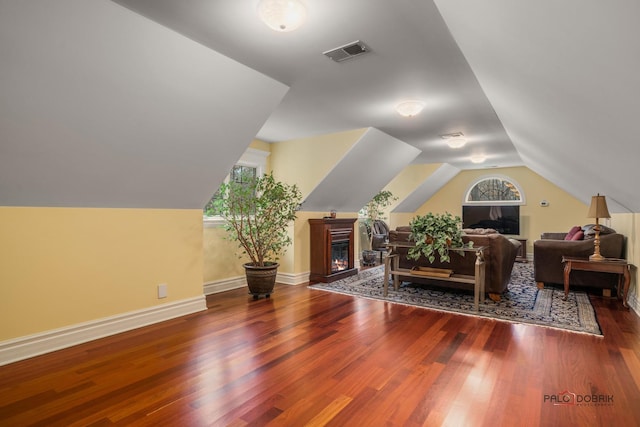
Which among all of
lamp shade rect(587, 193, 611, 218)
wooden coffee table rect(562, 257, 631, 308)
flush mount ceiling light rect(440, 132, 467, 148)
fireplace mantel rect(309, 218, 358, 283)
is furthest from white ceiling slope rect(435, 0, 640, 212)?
fireplace mantel rect(309, 218, 358, 283)

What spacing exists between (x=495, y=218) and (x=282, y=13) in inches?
327

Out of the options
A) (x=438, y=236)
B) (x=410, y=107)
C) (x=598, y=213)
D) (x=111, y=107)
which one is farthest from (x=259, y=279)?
(x=598, y=213)

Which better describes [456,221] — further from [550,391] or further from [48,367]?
[48,367]

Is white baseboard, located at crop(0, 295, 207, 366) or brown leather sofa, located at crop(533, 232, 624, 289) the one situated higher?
brown leather sofa, located at crop(533, 232, 624, 289)

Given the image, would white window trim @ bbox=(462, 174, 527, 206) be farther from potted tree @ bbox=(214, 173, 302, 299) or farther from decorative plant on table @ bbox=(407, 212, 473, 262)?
potted tree @ bbox=(214, 173, 302, 299)

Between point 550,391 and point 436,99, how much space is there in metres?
3.00

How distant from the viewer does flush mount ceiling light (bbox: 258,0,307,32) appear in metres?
1.97

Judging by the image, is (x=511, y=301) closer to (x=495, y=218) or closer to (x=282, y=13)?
(x=282, y=13)

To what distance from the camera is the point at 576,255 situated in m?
4.62

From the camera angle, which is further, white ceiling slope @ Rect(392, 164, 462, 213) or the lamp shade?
white ceiling slope @ Rect(392, 164, 462, 213)

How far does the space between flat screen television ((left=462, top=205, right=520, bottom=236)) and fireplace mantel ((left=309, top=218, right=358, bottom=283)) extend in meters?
4.73

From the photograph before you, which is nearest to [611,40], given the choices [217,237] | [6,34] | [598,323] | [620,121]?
[620,121]

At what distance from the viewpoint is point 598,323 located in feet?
11.0

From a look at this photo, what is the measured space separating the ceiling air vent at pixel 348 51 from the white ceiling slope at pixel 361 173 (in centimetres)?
226
